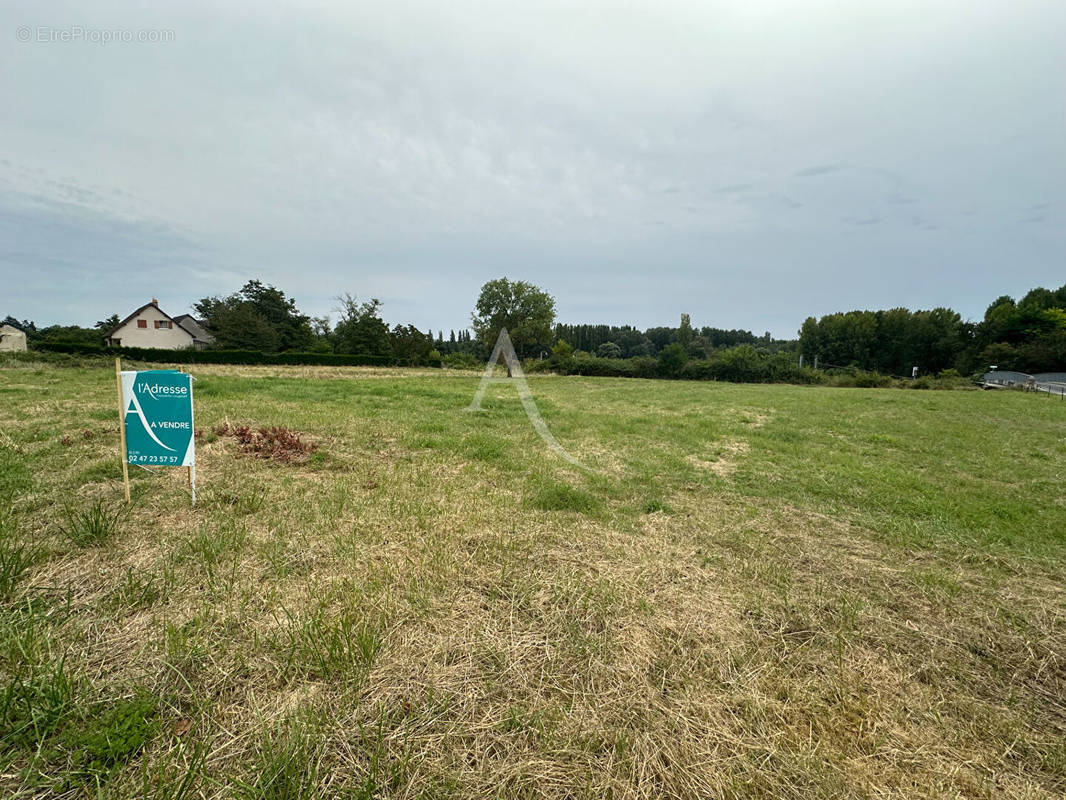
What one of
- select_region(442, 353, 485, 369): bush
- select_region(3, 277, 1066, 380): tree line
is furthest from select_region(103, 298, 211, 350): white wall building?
select_region(442, 353, 485, 369): bush

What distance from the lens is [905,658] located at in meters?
2.60

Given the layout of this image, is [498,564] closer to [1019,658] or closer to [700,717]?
[700,717]

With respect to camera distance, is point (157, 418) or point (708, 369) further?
point (708, 369)

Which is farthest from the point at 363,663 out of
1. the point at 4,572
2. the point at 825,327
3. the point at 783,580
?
the point at 825,327

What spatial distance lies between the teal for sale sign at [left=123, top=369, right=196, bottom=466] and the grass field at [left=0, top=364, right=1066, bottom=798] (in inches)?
26.2

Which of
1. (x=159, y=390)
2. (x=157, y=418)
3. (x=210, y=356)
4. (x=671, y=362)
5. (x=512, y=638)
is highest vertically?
(x=671, y=362)

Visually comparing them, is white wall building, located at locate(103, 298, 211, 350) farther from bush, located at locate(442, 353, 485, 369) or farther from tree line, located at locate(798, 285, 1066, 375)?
tree line, located at locate(798, 285, 1066, 375)

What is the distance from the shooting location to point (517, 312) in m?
62.3

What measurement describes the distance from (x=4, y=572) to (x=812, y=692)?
5324mm

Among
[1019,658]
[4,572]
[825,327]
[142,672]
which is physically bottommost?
[1019,658]

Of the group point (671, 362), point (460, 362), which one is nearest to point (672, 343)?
point (671, 362)

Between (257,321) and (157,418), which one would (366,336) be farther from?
(157,418)

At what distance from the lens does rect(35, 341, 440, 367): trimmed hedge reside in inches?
1283

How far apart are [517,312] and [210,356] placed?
38.9m
